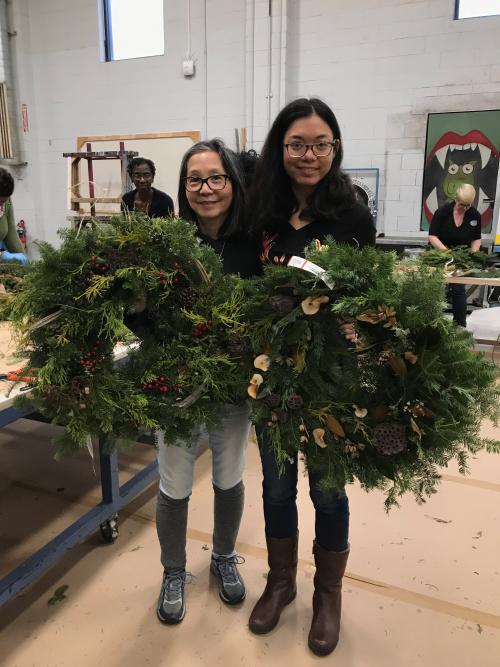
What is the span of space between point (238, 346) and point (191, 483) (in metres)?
0.55

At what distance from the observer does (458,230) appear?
414 centimetres

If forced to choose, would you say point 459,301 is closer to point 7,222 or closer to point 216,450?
point 216,450

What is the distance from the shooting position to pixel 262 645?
144 centimetres

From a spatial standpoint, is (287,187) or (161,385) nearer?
(161,385)

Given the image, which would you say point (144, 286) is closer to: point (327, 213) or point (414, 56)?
point (327, 213)

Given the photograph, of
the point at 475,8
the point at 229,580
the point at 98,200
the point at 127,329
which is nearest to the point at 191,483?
the point at 229,580

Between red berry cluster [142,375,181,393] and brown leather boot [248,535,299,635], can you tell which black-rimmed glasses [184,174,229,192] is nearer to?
red berry cluster [142,375,181,393]

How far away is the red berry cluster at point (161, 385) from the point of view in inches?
43.1

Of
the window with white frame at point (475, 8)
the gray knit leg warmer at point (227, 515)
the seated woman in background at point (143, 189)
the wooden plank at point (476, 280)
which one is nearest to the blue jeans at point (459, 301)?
the wooden plank at point (476, 280)

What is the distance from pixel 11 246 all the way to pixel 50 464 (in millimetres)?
1363

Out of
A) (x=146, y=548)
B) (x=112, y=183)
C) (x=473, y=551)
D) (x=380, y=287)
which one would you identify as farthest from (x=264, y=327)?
(x=112, y=183)

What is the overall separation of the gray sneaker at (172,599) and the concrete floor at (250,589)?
3 cm

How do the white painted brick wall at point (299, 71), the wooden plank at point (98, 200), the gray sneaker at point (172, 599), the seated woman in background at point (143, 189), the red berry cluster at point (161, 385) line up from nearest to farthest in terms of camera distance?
the red berry cluster at point (161, 385), the gray sneaker at point (172, 599), the seated woman in background at point (143, 189), the white painted brick wall at point (299, 71), the wooden plank at point (98, 200)

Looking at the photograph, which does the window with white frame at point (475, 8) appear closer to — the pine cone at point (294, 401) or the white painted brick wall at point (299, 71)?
the white painted brick wall at point (299, 71)
